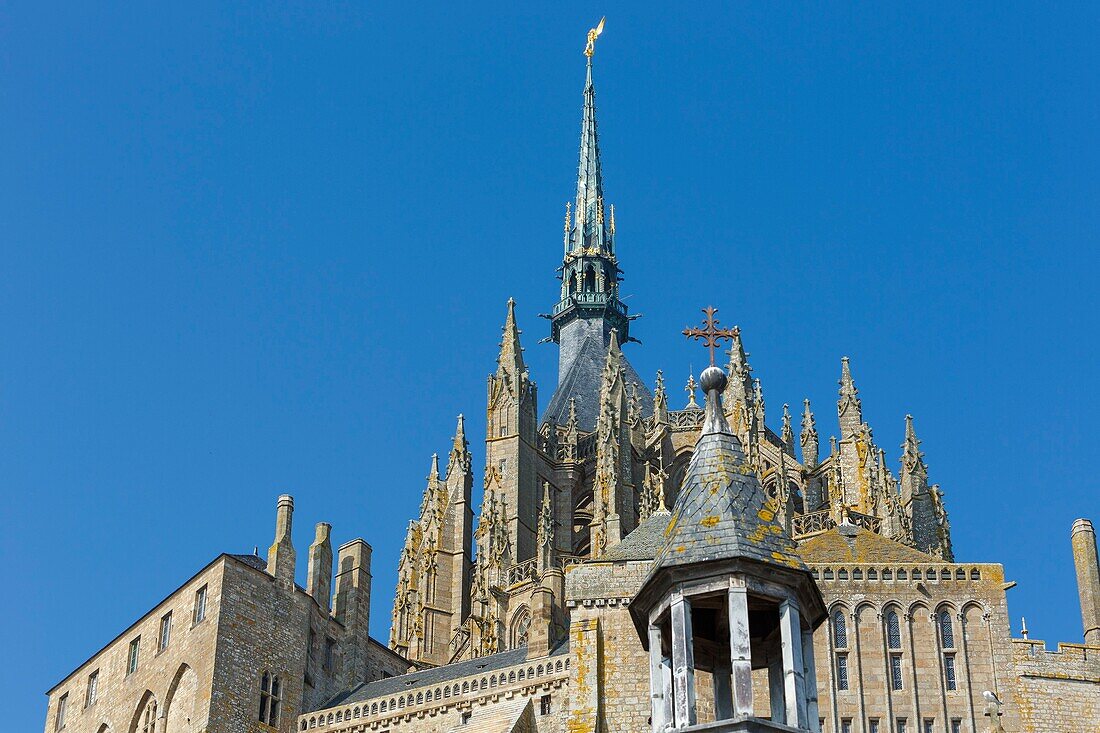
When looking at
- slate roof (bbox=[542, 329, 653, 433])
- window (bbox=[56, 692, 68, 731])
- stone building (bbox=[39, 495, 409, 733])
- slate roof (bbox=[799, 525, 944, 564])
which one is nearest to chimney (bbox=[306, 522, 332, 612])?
stone building (bbox=[39, 495, 409, 733])

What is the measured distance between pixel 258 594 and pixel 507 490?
23.4m

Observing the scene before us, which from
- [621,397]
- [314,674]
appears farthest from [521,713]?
[621,397]

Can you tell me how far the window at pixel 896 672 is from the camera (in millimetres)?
54062

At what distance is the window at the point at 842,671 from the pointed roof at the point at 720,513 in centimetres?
2808

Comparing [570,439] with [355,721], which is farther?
[570,439]

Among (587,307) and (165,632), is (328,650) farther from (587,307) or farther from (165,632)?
(587,307)

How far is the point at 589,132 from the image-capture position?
405ft

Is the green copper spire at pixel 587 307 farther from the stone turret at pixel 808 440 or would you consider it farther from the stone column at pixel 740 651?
the stone column at pixel 740 651

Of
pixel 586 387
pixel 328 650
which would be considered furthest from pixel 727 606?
pixel 586 387

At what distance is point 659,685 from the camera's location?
26.0 m

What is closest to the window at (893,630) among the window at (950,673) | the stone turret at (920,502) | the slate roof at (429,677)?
the window at (950,673)

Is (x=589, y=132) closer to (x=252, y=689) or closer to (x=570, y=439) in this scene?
(x=570, y=439)

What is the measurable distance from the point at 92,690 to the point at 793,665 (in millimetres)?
45745

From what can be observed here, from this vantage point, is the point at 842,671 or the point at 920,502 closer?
the point at 842,671
